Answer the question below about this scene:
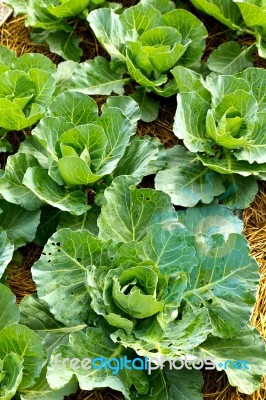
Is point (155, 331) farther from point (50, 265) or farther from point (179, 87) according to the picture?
point (179, 87)

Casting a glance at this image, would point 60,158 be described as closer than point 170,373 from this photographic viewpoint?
No

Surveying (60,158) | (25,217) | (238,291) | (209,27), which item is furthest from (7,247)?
(209,27)

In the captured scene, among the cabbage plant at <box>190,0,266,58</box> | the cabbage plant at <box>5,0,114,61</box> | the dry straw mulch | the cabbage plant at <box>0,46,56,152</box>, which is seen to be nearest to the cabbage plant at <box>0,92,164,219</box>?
the cabbage plant at <box>0,46,56,152</box>

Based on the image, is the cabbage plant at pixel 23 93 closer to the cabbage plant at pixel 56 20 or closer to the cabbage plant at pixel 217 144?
the cabbage plant at pixel 56 20

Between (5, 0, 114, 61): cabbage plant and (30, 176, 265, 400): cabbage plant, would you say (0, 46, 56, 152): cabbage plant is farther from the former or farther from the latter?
(30, 176, 265, 400): cabbage plant

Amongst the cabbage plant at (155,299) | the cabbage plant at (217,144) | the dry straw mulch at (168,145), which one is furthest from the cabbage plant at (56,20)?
the cabbage plant at (155,299)

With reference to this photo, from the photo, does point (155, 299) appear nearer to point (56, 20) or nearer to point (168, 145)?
point (168, 145)
